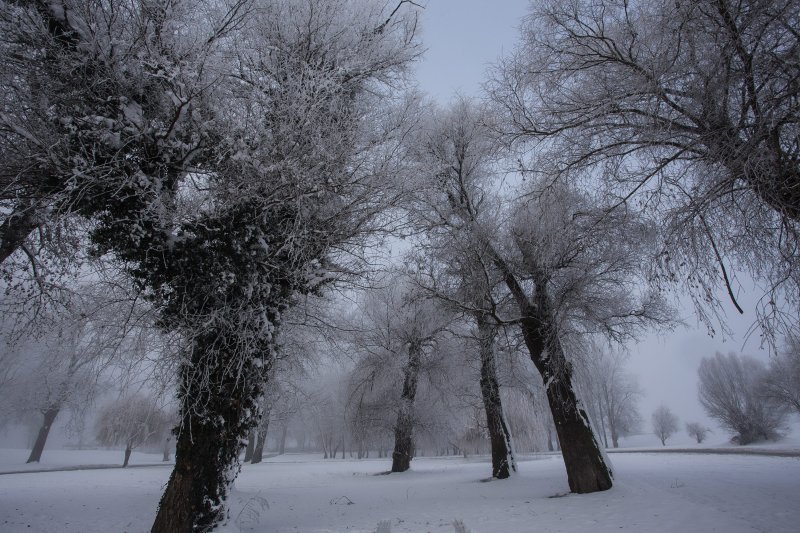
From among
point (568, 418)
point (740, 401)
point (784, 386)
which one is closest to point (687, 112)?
point (568, 418)

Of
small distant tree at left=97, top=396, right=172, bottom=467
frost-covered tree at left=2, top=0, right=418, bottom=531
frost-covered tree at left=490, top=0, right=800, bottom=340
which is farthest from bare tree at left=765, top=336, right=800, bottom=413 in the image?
small distant tree at left=97, top=396, right=172, bottom=467

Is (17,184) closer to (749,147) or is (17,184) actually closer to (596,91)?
(596,91)

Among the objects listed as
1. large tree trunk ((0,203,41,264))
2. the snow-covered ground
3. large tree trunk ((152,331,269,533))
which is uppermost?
large tree trunk ((0,203,41,264))

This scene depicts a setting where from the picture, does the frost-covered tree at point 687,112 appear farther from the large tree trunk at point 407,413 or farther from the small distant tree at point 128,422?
the small distant tree at point 128,422

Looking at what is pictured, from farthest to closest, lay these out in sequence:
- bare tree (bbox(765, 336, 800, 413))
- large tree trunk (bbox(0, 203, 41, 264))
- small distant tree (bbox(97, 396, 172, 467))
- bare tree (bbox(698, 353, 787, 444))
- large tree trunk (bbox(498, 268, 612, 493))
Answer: bare tree (bbox(698, 353, 787, 444)), bare tree (bbox(765, 336, 800, 413)), small distant tree (bbox(97, 396, 172, 467)), large tree trunk (bbox(498, 268, 612, 493)), large tree trunk (bbox(0, 203, 41, 264))

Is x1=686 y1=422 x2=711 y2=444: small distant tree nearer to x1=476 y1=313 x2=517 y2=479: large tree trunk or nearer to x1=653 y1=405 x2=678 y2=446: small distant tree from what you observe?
x1=653 y1=405 x2=678 y2=446: small distant tree

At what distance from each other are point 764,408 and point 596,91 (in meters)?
37.1

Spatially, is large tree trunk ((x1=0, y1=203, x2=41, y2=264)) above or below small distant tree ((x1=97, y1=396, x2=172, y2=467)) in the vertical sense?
above

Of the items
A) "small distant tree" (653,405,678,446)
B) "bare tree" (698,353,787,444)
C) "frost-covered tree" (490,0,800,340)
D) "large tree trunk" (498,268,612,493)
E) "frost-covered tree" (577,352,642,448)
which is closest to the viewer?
"frost-covered tree" (490,0,800,340)

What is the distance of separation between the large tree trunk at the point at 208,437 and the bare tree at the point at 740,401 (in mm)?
36587

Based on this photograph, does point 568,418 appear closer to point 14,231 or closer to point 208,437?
point 208,437

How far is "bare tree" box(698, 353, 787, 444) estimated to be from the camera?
27.7 m

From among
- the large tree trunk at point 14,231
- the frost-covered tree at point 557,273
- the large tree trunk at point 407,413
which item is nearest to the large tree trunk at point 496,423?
the frost-covered tree at point 557,273

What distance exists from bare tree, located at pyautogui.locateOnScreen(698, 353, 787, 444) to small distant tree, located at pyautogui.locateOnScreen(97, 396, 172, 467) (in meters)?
37.8
